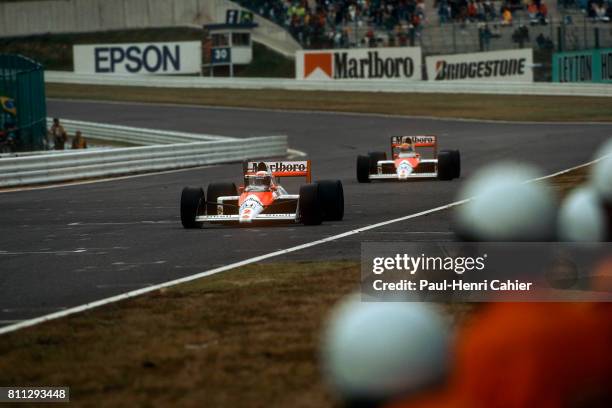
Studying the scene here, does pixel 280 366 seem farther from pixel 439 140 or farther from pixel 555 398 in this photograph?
pixel 439 140

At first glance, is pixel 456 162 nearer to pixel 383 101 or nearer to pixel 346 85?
pixel 383 101

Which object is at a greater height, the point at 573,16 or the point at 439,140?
the point at 573,16

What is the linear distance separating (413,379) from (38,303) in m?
6.87

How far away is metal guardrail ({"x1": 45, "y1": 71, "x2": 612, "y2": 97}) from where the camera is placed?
46031mm

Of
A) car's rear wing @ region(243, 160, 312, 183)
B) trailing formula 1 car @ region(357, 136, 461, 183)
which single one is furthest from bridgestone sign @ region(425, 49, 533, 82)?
car's rear wing @ region(243, 160, 312, 183)

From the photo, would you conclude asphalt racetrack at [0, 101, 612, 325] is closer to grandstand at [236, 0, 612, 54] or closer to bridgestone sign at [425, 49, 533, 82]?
bridgestone sign at [425, 49, 533, 82]

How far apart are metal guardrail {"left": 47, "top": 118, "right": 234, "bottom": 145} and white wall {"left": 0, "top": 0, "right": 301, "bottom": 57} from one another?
21.2 metres

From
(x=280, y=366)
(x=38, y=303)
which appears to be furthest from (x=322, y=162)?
→ (x=280, y=366)

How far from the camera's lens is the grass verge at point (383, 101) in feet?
138

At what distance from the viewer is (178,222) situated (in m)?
17.1

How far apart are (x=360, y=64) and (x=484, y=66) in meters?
6.25

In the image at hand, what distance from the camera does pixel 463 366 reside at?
3.57m

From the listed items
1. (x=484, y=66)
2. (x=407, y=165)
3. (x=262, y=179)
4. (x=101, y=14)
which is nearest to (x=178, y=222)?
(x=262, y=179)

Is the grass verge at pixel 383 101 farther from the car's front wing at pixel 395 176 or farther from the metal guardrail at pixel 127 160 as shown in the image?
the car's front wing at pixel 395 176
